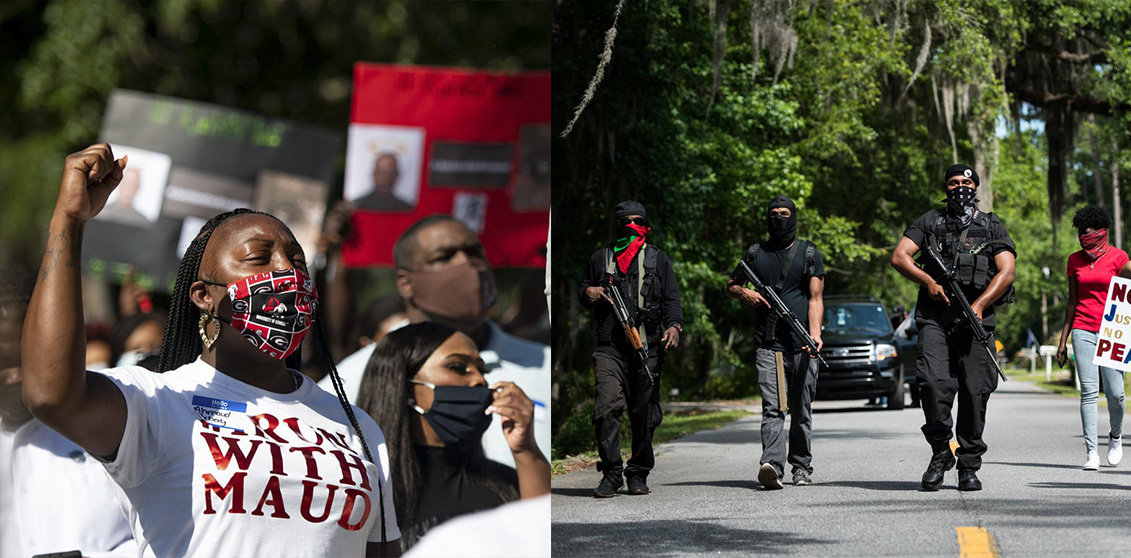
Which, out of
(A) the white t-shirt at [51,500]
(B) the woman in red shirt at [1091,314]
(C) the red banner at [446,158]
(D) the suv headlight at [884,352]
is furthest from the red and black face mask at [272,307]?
(D) the suv headlight at [884,352]

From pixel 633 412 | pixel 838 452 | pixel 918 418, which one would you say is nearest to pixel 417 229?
pixel 633 412

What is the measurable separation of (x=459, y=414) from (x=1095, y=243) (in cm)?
643

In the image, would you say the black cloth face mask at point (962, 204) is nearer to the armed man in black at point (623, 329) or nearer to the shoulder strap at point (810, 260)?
the shoulder strap at point (810, 260)

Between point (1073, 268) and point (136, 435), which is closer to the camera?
point (136, 435)

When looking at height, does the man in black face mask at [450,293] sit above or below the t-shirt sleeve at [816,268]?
below

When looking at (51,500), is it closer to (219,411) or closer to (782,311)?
(219,411)

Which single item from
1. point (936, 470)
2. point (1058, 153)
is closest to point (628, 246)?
point (936, 470)

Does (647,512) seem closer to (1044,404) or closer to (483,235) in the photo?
(483,235)

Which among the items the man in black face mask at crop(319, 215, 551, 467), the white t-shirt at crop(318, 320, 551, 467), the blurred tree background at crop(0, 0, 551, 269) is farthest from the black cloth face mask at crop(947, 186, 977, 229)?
the blurred tree background at crop(0, 0, 551, 269)

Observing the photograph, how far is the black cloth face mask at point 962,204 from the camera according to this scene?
8.38m

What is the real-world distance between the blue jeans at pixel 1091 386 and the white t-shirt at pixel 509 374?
5787 millimetres

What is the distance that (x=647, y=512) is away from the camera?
7.74m

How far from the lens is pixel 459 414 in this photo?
15.1 ft

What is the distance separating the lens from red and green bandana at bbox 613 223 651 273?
838 cm
